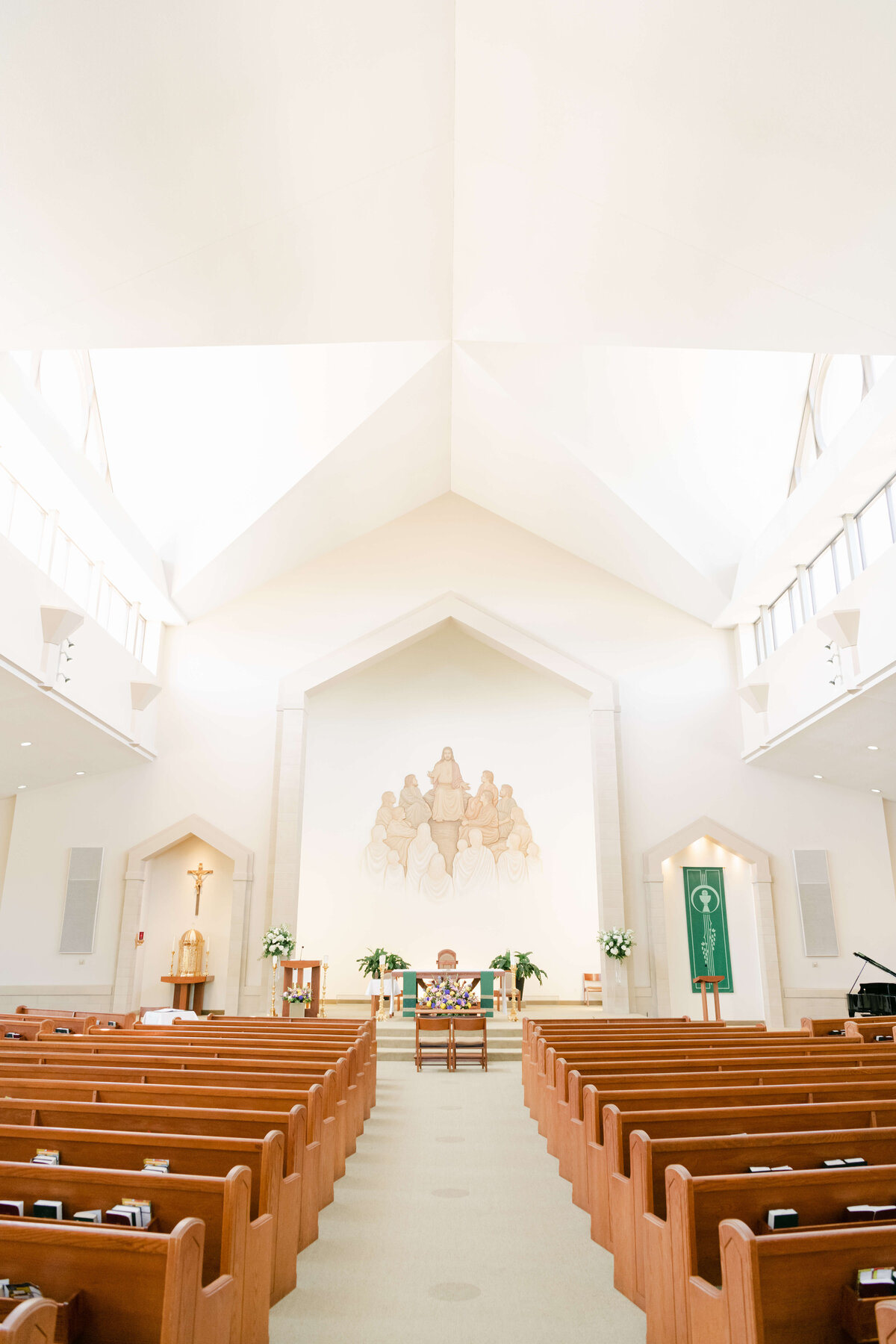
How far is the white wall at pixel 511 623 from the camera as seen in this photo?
1230 cm

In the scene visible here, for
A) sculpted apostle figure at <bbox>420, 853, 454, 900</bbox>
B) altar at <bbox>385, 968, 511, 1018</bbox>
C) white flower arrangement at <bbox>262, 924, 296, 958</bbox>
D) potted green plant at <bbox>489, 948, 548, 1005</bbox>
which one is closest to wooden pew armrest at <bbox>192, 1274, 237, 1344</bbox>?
white flower arrangement at <bbox>262, 924, 296, 958</bbox>

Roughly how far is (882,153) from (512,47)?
2.38 m

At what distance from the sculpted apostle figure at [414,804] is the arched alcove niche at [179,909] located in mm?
3420

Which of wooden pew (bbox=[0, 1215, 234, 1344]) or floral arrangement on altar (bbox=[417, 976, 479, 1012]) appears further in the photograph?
floral arrangement on altar (bbox=[417, 976, 479, 1012])

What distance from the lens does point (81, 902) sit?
1232cm

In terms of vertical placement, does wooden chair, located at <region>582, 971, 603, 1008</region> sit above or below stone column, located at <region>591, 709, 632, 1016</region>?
below

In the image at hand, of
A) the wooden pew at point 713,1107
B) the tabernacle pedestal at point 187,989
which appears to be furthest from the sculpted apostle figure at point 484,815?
the wooden pew at point 713,1107

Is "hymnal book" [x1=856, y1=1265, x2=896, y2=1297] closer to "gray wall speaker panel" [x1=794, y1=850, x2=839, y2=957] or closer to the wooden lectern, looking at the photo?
the wooden lectern

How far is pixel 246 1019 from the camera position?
8320mm

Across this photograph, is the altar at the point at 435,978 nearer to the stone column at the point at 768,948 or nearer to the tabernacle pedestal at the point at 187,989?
the tabernacle pedestal at the point at 187,989

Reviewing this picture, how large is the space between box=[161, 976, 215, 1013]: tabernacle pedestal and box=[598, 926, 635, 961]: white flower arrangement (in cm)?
604

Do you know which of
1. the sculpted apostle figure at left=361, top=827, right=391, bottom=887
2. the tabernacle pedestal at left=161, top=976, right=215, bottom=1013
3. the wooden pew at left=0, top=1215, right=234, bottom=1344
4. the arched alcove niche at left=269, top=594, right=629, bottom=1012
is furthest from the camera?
the sculpted apostle figure at left=361, top=827, right=391, bottom=887

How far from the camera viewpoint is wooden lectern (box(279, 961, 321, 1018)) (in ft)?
36.7

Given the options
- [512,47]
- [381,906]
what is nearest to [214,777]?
[381,906]
